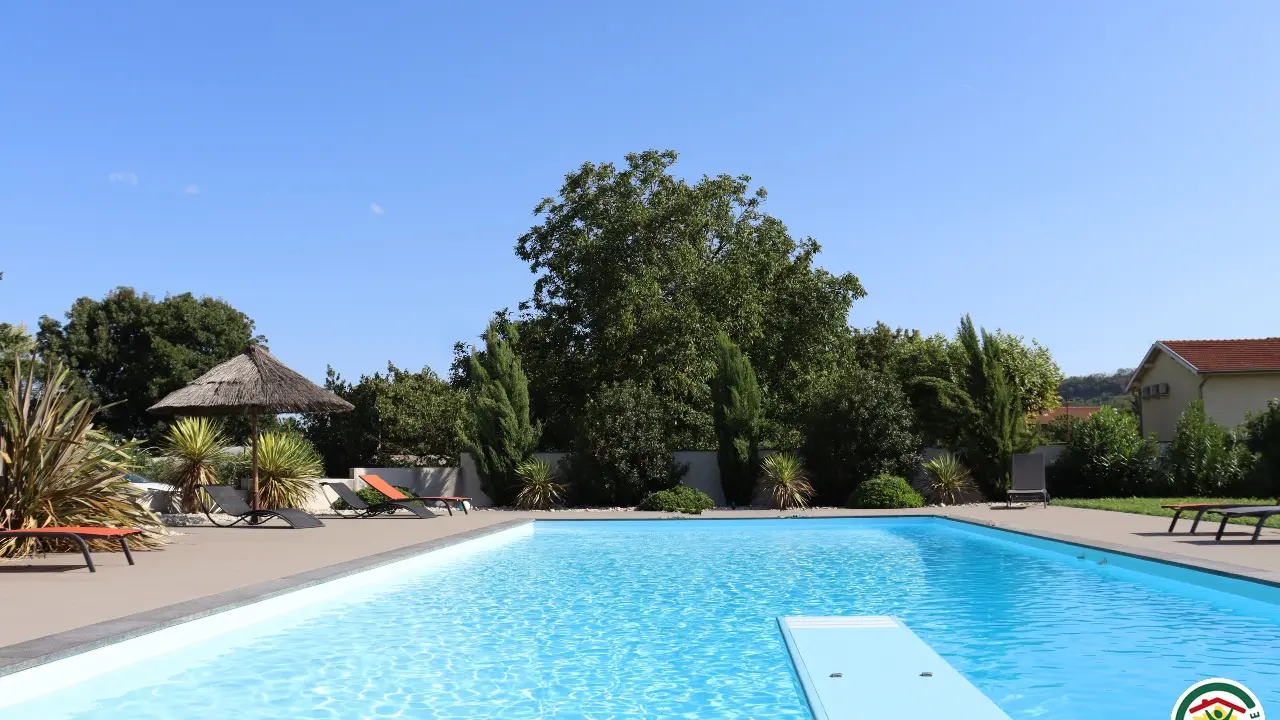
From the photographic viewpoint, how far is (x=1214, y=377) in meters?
29.1

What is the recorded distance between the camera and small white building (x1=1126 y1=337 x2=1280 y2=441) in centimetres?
2891

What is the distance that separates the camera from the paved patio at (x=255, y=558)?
7398 mm

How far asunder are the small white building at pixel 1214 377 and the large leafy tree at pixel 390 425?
2349cm

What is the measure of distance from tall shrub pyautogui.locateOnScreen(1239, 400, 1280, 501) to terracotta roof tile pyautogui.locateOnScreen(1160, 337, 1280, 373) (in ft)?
30.1

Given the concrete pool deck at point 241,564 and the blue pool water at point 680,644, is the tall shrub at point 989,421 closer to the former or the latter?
the concrete pool deck at point 241,564

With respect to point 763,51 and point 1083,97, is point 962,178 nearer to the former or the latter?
point 1083,97

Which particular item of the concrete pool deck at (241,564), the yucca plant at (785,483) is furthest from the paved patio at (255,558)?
the yucca plant at (785,483)

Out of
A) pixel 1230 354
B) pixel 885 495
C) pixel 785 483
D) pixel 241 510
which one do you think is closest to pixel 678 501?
pixel 785 483

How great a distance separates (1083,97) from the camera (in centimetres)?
1734

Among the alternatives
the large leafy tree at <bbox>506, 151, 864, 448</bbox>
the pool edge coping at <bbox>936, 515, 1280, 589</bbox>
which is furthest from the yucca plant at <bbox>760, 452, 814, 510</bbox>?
the pool edge coping at <bbox>936, 515, 1280, 589</bbox>

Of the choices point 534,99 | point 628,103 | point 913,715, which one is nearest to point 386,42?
point 534,99

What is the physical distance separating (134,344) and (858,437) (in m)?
32.9

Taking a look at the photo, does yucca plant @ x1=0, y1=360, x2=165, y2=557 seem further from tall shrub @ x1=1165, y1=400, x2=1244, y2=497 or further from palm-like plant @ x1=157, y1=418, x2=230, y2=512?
tall shrub @ x1=1165, y1=400, x2=1244, y2=497

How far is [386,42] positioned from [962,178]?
12.0 m
